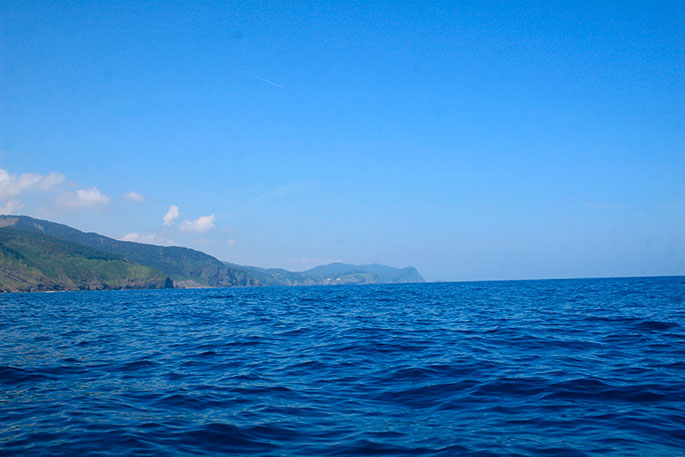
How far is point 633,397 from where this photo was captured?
39.6ft

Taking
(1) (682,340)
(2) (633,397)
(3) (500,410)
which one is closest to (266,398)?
(3) (500,410)

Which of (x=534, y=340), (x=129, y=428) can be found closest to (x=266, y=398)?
(x=129, y=428)

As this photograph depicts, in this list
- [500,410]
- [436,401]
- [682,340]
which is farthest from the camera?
[682,340]

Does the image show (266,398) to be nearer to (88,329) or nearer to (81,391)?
(81,391)

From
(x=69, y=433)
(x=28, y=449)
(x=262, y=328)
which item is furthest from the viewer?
(x=262, y=328)

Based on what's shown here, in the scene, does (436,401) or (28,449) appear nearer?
(28,449)

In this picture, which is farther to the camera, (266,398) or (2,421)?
(266,398)

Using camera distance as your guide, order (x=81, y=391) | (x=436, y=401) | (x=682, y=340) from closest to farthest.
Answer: (x=436, y=401) < (x=81, y=391) < (x=682, y=340)

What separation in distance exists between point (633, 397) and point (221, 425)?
37.1 feet

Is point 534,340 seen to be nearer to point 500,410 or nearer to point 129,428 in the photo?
point 500,410

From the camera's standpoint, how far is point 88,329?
31.3 meters

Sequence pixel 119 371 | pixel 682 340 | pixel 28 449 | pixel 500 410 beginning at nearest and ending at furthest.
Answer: pixel 28 449
pixel 500 410
pixel 119 371
pixel 682 340

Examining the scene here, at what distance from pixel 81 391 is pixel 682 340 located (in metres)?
26.6

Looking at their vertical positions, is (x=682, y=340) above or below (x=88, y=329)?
above
